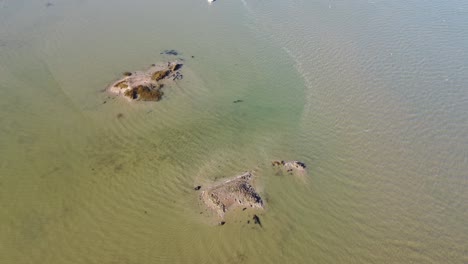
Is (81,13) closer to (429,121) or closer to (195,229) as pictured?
(195,229)

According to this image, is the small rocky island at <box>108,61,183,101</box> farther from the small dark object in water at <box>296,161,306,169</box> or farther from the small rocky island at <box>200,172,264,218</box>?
the small dark object in water at <box>296,161,306,169</box>

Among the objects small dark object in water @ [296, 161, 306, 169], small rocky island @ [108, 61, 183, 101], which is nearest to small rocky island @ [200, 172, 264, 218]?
small dark object in water @ [296, 161, 306, 169]

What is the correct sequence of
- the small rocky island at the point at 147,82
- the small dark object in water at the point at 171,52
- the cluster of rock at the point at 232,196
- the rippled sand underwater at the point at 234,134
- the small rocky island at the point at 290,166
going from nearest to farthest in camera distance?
1. the rippled sand underwater at the point at 234,134
2. the cluster of rock at the point at 232,196
3. the small rocky island at the point at 290,166
4. the small rocky island at the point at 147,82
5. the small dark object in water at the point at 171,52

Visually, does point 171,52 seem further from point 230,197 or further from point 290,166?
point 230,197

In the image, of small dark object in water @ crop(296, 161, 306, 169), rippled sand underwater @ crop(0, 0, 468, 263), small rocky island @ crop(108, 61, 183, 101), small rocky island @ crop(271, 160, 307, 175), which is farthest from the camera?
small rocky island @ crop(108, 61, 183, 101)

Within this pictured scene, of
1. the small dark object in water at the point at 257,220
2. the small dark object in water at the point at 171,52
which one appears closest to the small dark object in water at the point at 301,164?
the small dark object in water at the point at 257,220

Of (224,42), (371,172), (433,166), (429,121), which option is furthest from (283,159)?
(224,42)

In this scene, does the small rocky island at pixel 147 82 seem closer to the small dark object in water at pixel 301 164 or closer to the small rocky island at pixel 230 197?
the small rocky island at pixel 230 197
